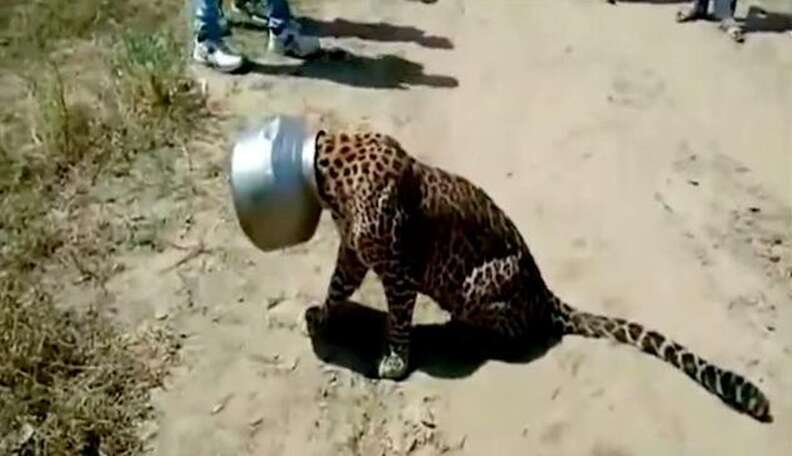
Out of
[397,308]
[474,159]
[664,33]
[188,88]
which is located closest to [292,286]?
[397,308]

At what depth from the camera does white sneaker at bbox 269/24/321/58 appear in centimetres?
602

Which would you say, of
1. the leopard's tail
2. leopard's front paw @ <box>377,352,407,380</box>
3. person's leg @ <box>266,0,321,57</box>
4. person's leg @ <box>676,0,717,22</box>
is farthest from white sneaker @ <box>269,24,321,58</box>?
leopard's front paw @ <box>377,352,407,380</box>

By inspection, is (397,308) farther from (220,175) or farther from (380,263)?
(220,175)

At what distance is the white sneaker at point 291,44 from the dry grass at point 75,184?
0.41m

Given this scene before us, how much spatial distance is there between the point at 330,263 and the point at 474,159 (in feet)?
3.06

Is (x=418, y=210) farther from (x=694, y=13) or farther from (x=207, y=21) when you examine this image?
(x=694, y=13)

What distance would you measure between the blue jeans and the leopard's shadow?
196cm

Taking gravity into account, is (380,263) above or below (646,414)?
above

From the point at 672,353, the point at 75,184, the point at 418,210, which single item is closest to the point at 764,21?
the point at 672,353

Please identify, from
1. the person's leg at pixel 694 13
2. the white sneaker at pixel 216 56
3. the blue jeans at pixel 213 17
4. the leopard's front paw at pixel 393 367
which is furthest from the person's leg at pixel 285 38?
the leopard's front paw at pixel 393 367

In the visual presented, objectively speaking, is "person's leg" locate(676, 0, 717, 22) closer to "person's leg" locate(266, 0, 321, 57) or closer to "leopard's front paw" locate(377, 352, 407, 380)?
"person's leg" locate(266, 0, 321, 57)

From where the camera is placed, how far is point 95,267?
4.62 m

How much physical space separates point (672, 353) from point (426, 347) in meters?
0.78

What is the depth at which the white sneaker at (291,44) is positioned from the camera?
19.7 feet
